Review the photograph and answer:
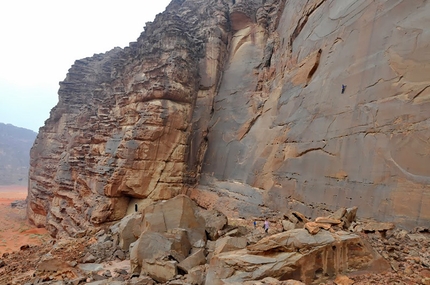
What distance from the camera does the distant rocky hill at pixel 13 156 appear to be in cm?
6744

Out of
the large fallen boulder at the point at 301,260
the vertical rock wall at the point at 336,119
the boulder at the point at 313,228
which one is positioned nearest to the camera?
the large fallen boulder at the point at 301,260

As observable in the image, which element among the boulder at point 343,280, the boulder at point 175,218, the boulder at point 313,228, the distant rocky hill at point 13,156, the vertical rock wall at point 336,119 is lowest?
the distant rocky hill at point 13,156

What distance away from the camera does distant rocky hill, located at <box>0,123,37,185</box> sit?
221ft

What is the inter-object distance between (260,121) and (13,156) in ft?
280

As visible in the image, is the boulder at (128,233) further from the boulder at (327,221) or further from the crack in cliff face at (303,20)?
the crack in cliff face at (303,20)

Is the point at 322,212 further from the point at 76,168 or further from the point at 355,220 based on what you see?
the point at 76,168

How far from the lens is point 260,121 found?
15180mm

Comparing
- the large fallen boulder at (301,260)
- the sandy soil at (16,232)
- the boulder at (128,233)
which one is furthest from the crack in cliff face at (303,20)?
the sandy soil at (16,232)

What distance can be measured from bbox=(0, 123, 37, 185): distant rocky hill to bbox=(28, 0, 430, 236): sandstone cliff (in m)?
49.7

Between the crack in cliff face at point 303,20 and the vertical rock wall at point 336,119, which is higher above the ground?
the crack in cliff face at point 303,20

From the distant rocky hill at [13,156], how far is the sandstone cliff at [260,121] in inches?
1957

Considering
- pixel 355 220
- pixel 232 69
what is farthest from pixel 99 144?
pixel 355 220

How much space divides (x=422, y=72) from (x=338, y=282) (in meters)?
5.51

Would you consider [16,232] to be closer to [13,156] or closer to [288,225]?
[288,225]
